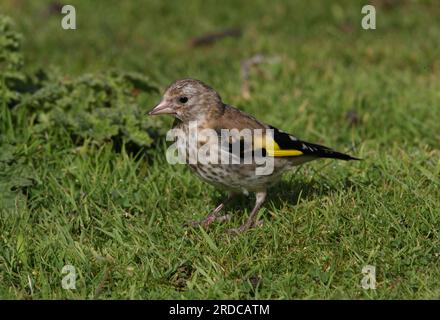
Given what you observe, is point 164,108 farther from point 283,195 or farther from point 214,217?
point 283,195

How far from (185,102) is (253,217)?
1.01m

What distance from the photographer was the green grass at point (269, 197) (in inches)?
204

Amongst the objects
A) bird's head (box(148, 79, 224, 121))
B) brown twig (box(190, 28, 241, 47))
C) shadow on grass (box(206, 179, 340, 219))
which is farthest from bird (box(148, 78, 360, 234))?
brown twig (box(190, 28, 241, 47))

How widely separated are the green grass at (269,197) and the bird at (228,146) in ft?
0.73

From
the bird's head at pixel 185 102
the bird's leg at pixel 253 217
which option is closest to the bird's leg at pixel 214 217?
the bird's leg at pixel 253 217

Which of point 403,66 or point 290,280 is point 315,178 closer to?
point 290,280

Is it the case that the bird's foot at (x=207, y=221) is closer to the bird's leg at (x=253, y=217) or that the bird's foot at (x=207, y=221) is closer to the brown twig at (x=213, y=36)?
the bird's leg at (x=253, y=217)

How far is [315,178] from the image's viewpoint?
6.62 metres

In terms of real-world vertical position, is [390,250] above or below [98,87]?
below

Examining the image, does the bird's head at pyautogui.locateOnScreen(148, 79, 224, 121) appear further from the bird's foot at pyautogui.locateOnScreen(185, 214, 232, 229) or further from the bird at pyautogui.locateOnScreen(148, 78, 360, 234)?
the bird's foot at pyautogui.locateOnScreen(185, 214, 232, 229)

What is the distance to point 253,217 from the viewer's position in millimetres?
6020
